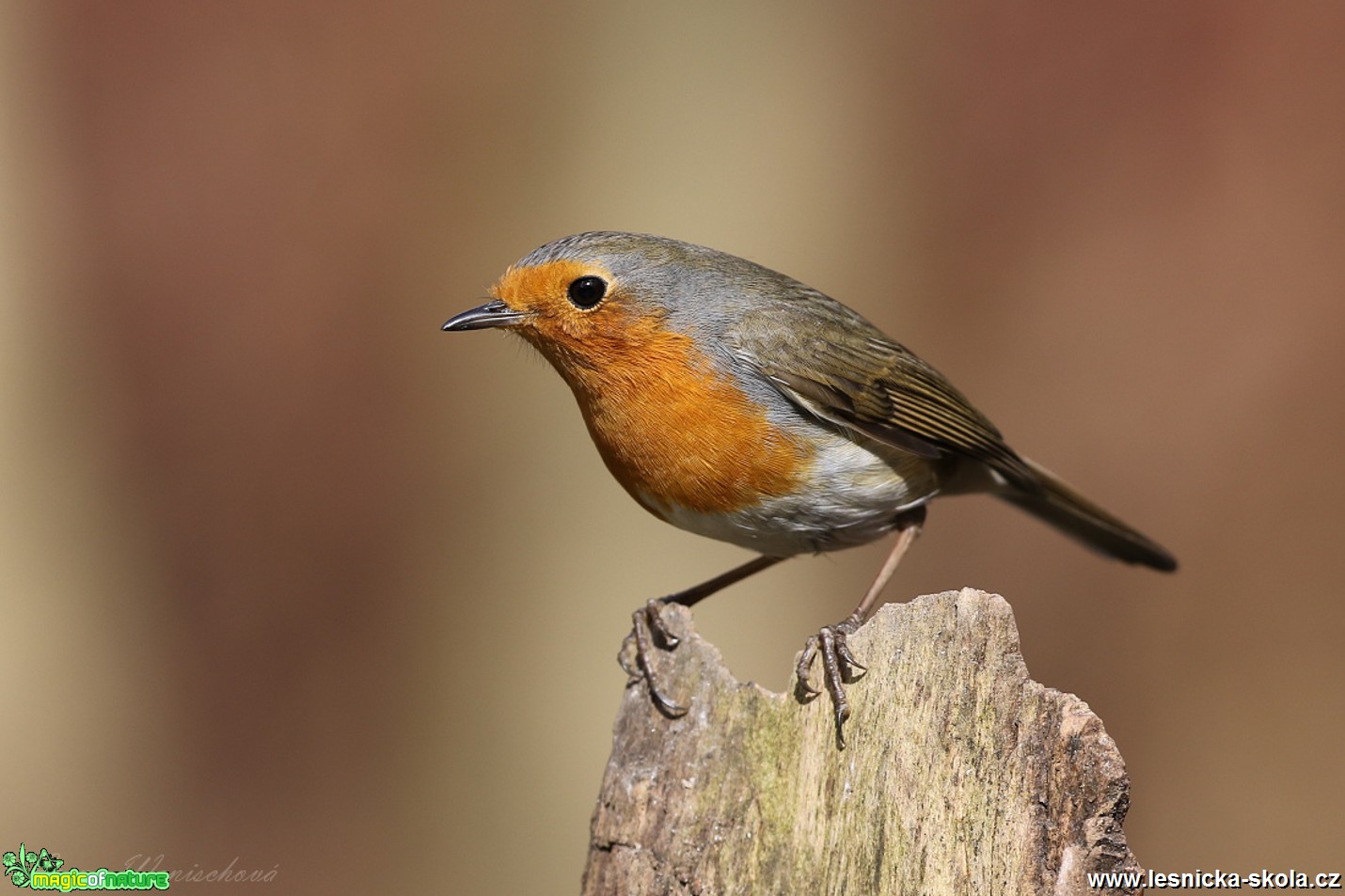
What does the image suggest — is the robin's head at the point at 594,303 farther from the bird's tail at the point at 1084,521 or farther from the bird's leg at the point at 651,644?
the bird's tail at the point at 1084,521

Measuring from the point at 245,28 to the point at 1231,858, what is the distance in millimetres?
6629

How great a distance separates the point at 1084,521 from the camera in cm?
525

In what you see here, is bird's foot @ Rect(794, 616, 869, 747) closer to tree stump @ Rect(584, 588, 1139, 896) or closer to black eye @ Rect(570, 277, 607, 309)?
tree stump @ Rect(584, 588, 1139, 896)

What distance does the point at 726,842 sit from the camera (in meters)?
3.09

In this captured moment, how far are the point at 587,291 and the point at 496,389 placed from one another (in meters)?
3.05

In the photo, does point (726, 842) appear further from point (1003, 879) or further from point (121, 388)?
point (121, 388)

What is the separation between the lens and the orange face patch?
3926mm

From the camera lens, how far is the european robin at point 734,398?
396cm

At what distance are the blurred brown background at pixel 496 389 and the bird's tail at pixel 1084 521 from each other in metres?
1.59

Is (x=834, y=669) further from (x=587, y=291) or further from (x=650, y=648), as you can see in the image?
(x=587, y=291)

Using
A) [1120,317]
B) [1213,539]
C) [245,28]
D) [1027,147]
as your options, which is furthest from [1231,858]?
[245,28]

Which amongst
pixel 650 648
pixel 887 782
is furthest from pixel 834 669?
pixel 650 648

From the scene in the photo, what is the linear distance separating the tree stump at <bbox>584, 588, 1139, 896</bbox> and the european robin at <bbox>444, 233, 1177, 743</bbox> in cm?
47

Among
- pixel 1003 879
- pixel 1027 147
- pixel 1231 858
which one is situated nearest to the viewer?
pixel 1003 879
